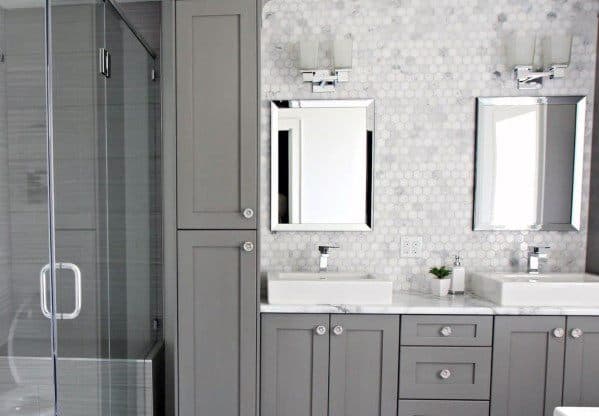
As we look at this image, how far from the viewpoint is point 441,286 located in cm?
212

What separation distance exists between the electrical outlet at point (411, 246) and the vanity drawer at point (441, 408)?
78 centimetres

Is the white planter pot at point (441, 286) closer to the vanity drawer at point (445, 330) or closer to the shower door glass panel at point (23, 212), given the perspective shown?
the vanity drawer at point (445, 330)

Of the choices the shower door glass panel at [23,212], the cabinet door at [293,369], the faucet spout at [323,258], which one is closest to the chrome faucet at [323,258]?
the faucet spout at [323,258]

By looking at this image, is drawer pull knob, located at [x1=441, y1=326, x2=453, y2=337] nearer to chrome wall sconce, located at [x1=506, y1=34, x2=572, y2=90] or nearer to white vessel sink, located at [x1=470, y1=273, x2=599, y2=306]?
white vessel sink, located at [x1=470, y1=273, x2=599, y2=306]

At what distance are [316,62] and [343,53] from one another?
15 centimetres

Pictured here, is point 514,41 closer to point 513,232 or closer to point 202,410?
point 513,232

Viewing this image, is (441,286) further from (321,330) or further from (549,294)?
(321,330)

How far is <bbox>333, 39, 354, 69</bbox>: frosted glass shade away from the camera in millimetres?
2113

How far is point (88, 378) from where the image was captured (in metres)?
1.53

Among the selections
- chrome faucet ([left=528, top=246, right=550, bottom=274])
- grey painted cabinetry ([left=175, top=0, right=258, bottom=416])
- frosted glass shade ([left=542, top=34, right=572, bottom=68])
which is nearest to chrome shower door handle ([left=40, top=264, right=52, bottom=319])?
grey painted cabinetry ([left=175, top=0, right=258, bottom=416])

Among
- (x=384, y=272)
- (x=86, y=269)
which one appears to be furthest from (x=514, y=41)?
(x=86, y=269)

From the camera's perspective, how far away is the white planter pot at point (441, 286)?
6.97ft

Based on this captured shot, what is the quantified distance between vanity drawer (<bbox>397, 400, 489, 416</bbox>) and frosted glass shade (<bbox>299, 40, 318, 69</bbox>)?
1776mm

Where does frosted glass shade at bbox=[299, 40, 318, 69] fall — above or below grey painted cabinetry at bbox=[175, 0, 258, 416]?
above
